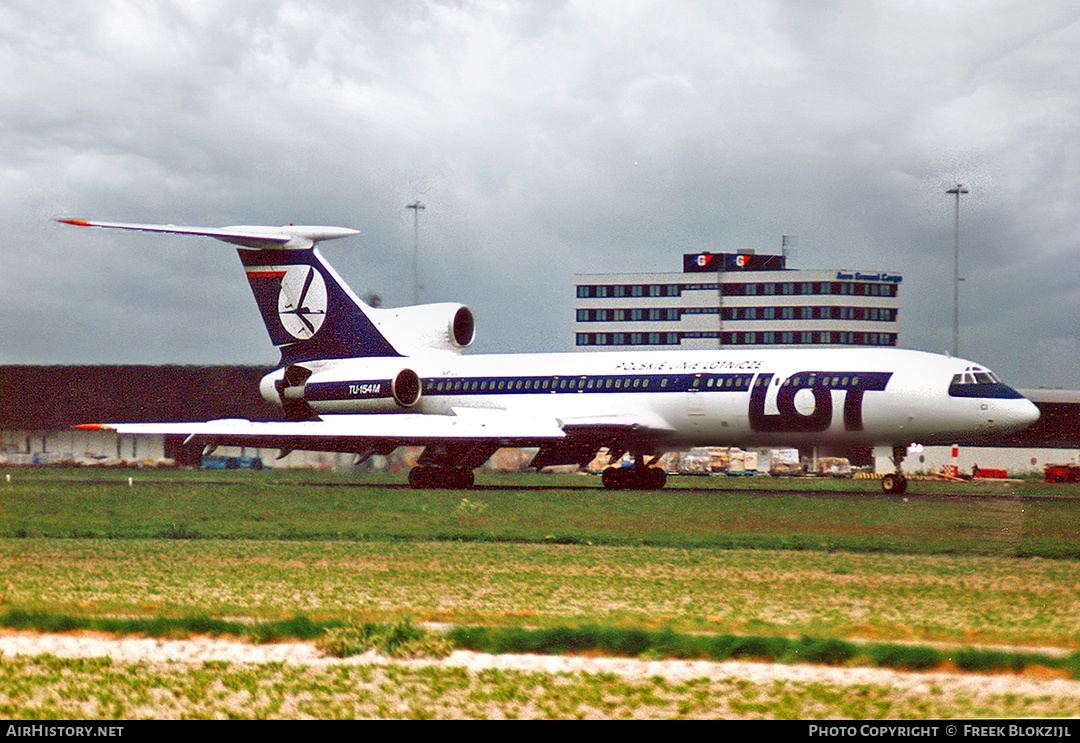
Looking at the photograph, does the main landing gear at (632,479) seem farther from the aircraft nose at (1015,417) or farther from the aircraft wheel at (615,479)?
the aircraft nose at (1015,417)

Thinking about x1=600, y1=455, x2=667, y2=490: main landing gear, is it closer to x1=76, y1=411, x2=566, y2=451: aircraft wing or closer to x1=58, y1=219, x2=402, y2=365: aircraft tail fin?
x1=76, y1=411, x2=566, y2=451: aircraft wing

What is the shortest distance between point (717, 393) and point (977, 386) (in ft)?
25.0

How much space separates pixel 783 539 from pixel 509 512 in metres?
8.54

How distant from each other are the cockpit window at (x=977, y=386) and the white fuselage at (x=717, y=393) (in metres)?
0.06

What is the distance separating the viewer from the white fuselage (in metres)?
36.2

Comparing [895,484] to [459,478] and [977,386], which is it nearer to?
[977,386]

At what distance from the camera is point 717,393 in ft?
129

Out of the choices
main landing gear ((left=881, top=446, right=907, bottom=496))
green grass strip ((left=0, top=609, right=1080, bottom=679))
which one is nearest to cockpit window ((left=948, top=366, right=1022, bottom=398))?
main landing gear ((left=881, top=446, right=907, bottom=496))

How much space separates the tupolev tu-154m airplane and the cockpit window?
0.15 feet

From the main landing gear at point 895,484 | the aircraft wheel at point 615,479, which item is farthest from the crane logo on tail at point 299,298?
the main landing gear at point 895,484

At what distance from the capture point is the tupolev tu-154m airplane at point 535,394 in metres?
36.7

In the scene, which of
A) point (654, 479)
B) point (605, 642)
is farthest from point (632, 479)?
point (605, 642)

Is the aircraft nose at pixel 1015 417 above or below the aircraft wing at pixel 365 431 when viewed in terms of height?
above

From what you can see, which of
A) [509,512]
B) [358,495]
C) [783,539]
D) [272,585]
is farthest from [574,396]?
[272,585]
